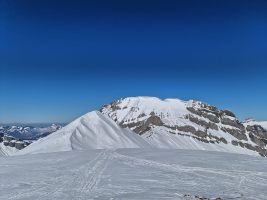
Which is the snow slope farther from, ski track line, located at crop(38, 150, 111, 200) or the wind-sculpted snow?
ski track line, located at crop(38, 150, 111, 200)

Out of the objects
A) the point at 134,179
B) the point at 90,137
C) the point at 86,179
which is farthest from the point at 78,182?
the point at 90,137

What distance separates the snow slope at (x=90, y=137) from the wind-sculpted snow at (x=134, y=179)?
108 feet

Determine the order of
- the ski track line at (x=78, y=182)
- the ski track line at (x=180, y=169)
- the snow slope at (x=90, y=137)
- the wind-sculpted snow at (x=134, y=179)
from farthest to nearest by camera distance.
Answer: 1. the snow slope at (x=90, y=137)
2. the ski track line at (x=180, y=169)
3. the wind-sculpted snow at (x=134, y=179)
4. the ski track line at (x=78, y=182)

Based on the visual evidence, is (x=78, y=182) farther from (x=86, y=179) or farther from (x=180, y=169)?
(x=180, y=169)

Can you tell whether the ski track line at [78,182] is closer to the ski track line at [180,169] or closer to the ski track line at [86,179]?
the ski track line at [86,179]

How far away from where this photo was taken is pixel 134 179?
28.0m

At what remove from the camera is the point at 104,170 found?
3256 cm

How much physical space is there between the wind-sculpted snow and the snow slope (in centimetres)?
3290

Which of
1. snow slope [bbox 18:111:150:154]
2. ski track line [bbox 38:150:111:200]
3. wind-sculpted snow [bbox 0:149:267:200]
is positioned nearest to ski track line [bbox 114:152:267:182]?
wind-sculpted snow [bbox 0:149:267:200]

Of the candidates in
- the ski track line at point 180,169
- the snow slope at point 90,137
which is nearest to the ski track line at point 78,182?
the ski track line at point 180,169

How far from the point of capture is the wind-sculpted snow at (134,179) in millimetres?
22375

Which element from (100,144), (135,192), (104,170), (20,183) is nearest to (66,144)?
(100,144)

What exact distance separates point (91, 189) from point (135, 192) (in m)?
2.59

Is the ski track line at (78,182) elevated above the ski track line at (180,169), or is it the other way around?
the ski track line at (180,169)
